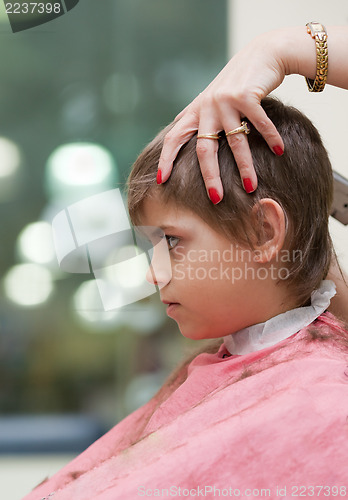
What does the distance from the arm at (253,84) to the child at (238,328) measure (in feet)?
0.12

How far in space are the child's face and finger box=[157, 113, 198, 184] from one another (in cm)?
6

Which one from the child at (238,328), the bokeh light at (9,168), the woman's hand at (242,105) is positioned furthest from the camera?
the bokeh light at (9,168)

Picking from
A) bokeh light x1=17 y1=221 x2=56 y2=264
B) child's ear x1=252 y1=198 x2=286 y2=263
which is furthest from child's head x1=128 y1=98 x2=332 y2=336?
bokeh light x1=17 y1=221 x2=56 y2=264

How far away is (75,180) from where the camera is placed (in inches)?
62.9

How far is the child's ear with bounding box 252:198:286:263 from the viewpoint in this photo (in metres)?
0.81

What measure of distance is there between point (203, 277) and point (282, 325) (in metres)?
0.16

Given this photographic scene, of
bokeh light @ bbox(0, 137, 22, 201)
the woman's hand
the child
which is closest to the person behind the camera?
the child

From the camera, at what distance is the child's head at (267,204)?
0.82 metres

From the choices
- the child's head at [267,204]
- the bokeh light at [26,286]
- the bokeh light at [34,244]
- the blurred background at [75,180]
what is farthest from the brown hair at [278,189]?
the bokeh light at [26,286]

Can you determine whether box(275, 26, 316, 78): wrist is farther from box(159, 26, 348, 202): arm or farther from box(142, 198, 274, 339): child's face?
box(142, 198, 274, 339): child's face

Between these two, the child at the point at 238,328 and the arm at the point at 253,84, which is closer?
the child at the point at 238,328

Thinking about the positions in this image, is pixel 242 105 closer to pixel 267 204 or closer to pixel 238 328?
pixel 267 204

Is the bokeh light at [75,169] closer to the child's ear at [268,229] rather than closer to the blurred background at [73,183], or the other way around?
the blurred background at [73,183]

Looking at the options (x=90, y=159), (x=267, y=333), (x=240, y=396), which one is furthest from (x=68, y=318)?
(x=240, y=396)
